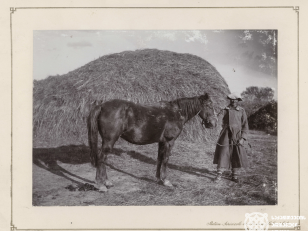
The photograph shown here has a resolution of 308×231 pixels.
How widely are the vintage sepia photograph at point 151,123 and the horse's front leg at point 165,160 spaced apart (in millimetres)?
18

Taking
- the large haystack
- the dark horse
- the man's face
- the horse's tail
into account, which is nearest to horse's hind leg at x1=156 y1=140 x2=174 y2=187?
the dark horse

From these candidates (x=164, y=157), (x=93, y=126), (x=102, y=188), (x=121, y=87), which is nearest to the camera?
(x=93, y=126)

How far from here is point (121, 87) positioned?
4387 millimetres

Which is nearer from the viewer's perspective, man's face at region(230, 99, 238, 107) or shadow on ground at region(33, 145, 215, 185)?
shadow on ground at region(33, 145, 215, 185)

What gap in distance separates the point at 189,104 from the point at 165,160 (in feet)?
3.62

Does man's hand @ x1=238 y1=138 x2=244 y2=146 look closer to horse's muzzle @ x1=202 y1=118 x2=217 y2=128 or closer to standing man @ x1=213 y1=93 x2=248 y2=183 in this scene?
standing man @ x1=213 y1=93 x2=248 y2=183

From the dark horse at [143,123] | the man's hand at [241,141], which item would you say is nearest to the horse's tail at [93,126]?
the dark horse at [143,123]

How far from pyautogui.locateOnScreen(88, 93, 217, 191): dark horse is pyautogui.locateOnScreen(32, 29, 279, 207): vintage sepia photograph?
17 mm

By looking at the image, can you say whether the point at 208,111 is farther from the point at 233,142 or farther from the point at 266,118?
the point at 266,118

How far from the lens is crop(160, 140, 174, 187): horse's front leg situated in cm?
405

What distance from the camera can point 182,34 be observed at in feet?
13.2

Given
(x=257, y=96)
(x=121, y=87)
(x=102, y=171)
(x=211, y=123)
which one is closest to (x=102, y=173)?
(x=102, y=171)
